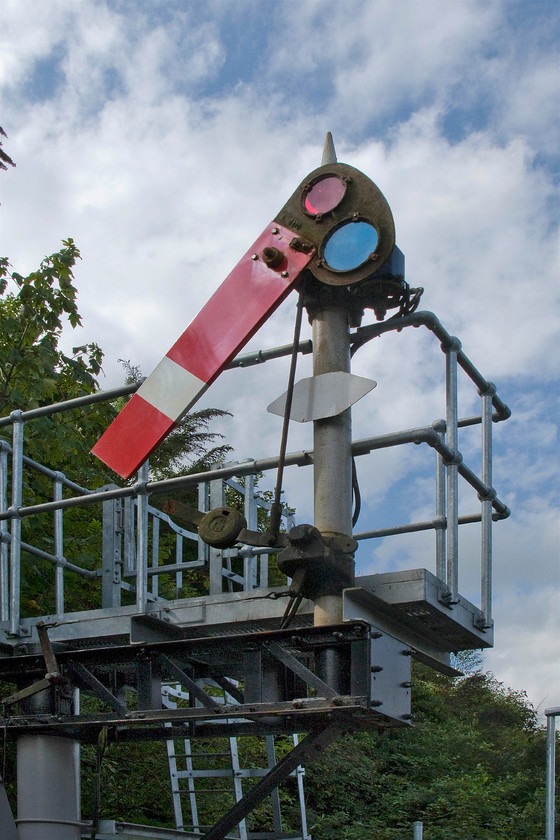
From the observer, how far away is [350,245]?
18.5 feet

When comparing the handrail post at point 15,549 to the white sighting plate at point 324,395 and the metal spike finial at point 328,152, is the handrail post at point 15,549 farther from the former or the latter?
the metal spike finial at point 328,152

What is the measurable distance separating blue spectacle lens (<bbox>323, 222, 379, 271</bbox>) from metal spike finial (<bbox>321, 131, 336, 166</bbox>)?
47 cm

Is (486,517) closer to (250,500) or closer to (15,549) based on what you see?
(250,500)

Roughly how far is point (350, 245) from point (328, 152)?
67cm

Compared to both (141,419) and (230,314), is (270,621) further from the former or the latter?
(230,314)

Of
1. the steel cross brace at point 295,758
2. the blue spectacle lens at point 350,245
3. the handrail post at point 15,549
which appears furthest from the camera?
the handrail post at point 15,549

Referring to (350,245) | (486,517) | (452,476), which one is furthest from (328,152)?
(486,517)

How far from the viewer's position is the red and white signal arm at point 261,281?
18.5ft

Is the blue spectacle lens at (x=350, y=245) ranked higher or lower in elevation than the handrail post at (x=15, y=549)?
higher

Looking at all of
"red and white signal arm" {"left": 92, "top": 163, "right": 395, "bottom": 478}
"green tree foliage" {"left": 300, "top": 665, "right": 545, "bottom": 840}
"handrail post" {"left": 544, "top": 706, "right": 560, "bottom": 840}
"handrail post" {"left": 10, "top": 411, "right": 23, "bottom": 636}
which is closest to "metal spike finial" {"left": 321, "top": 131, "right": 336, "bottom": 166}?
"red and white signal arm" {"left": 92, "top": 163, "right": 395, "bottom": 478}

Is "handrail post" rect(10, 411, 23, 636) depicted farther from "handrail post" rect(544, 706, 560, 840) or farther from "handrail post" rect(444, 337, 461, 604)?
"handrail post" rect(544, 706, 560, 840)

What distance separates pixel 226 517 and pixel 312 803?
44.6 feet

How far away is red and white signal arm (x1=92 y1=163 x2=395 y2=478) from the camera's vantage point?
18.5ft

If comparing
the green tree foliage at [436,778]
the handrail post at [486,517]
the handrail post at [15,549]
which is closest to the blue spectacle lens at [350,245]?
the handrail post at [486,517]
